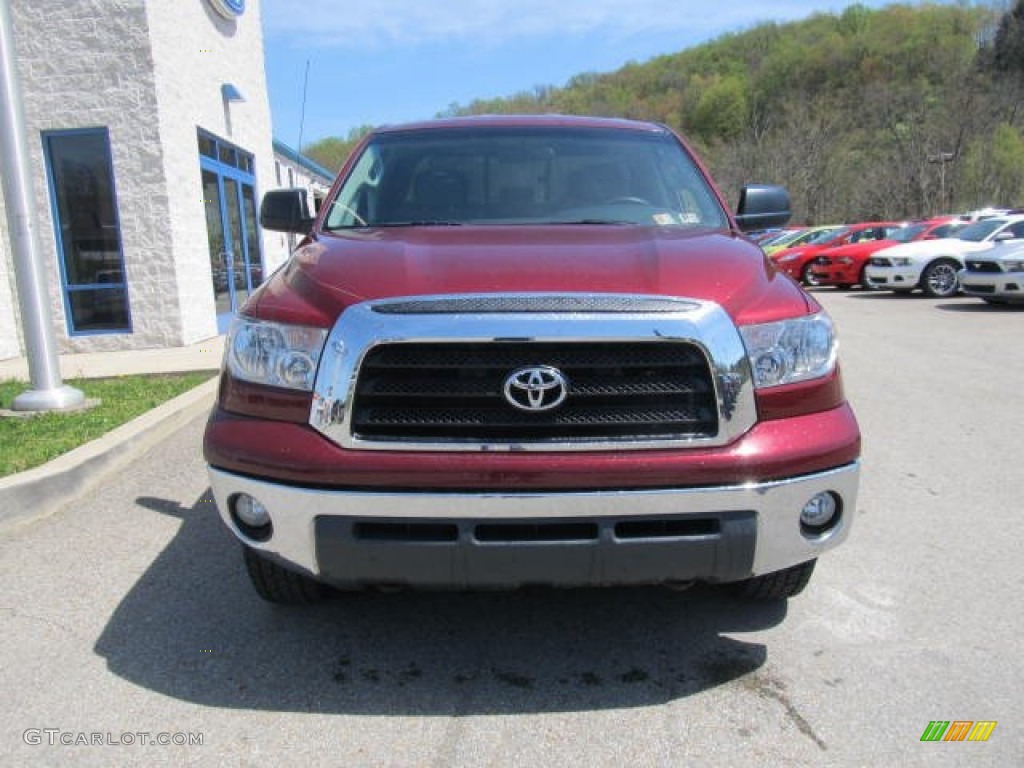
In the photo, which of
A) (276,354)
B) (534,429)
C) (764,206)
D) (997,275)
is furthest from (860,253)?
(276,354)

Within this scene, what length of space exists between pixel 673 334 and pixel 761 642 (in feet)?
4.13

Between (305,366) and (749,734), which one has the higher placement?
(305,366)

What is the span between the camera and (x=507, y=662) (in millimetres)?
2674

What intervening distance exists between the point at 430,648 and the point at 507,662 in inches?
11.0

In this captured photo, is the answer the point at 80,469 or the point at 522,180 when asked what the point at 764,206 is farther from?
the point at 80,469

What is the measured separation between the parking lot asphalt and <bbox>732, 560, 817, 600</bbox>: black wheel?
4.4 inches

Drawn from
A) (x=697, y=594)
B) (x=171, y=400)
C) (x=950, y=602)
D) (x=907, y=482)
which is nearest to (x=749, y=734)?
(x=697, y=594)

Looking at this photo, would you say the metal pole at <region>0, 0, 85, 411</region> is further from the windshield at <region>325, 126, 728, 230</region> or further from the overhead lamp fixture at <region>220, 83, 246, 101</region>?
the overhead lamp fixture at <region>220, 83, 246, 101</region>

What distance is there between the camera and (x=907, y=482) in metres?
4.54

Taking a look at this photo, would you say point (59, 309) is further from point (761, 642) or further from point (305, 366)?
point (761, 642)

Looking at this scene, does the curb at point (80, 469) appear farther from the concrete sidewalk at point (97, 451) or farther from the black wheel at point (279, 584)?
the black wheel at point (279, 584)

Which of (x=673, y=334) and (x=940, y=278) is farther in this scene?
(x=940, y=278)

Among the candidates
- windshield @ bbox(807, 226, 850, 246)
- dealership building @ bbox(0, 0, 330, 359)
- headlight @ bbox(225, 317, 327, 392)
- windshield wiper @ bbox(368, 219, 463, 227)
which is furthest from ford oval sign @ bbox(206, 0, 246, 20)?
windshield @ bbox(807, 226, 850, 246)

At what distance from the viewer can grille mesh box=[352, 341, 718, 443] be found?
2264 mm
